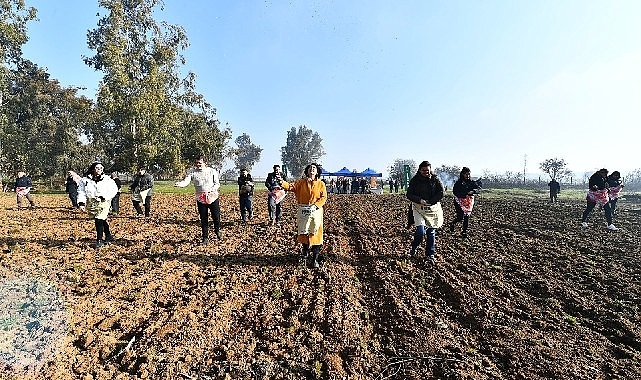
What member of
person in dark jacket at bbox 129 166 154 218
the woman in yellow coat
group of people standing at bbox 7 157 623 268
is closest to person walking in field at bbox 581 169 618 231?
group of people standing at bbox 7 157 623 268

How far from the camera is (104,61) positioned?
26.5 meters

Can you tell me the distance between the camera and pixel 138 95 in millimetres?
26359

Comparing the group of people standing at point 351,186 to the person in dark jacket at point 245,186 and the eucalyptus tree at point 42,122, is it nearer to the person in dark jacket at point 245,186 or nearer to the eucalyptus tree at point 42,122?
the eucalyptus tree at point 42,122

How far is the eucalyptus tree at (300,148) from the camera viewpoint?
122394 millimetres

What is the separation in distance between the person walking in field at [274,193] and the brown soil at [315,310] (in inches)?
80.6

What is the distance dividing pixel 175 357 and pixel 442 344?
8.71 ft

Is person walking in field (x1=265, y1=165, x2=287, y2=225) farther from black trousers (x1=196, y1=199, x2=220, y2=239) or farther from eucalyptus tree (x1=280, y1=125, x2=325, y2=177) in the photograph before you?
eucalyptus tree (x1=280, y1=125, x2=325, y2=177)

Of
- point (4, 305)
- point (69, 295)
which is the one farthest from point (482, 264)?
point (4, 305)

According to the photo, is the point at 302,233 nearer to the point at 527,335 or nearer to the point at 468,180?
the point at 527,335

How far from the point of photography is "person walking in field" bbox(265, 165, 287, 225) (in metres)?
10.9

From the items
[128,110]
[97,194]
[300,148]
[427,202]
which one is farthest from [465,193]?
[300,148]

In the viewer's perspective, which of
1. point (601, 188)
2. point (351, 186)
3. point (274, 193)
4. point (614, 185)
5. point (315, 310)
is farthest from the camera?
point (351, 186)

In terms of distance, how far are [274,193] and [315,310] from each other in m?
6.52

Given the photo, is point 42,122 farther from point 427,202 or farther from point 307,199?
point 427,202
